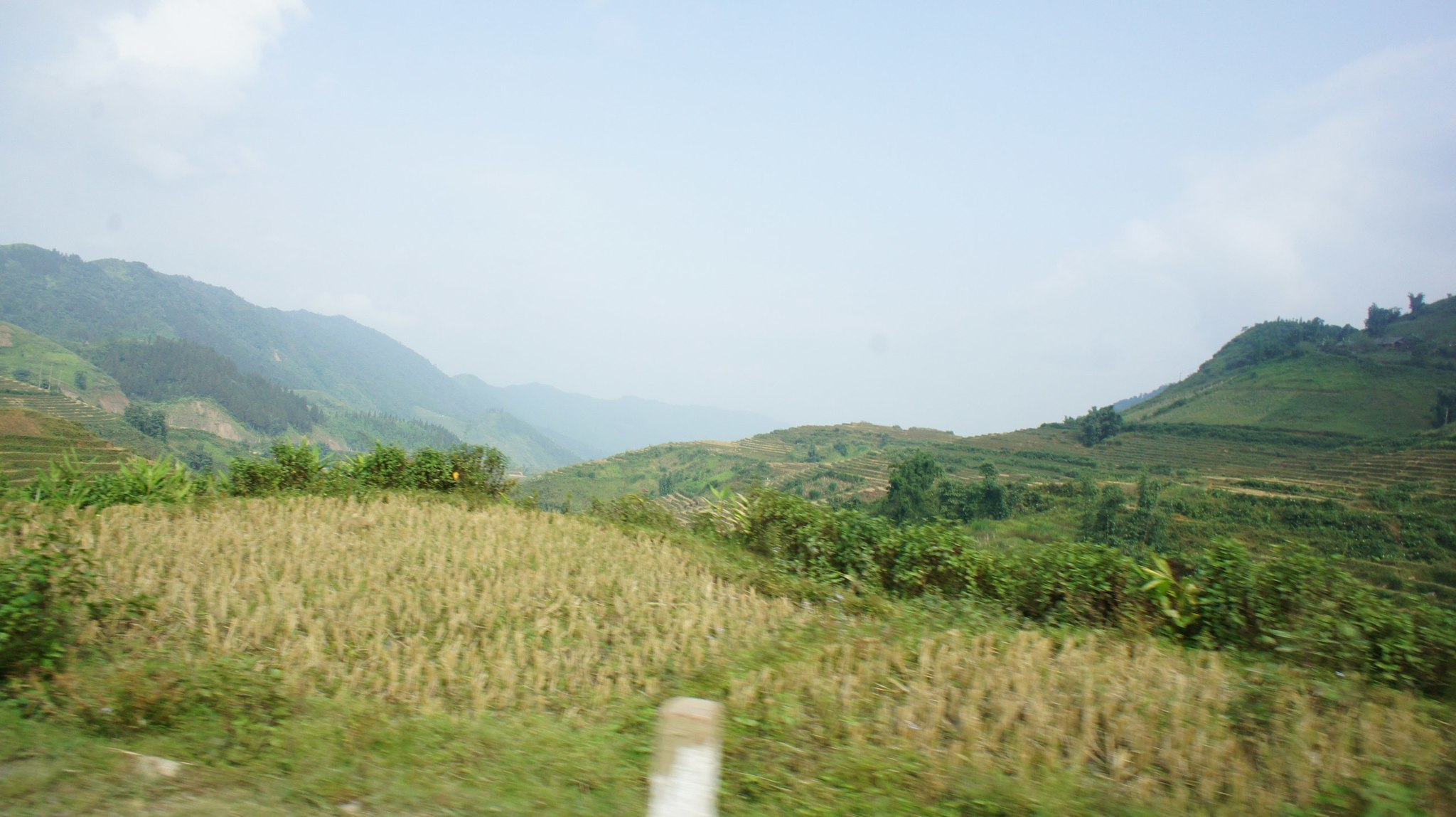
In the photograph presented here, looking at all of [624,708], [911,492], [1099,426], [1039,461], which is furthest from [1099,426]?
[624,708]

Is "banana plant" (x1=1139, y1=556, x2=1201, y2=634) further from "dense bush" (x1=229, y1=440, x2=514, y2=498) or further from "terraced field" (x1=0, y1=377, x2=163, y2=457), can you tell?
"terraced field" (x1=0, y1=377, x2=163, y2=457)

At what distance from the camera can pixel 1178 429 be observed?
209ft

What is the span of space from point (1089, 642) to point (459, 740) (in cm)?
475

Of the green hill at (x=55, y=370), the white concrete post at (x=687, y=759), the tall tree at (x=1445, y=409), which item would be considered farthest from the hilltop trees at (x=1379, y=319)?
the green hill at (x=55, y=370)

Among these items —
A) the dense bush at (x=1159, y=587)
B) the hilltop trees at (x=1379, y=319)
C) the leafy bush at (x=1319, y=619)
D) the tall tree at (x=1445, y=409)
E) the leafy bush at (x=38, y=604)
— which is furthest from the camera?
the hilltop trees at (x=1379, y=319)

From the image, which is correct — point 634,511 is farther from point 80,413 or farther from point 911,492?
point 80,413

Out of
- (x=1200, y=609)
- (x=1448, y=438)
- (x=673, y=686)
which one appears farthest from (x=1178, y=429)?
(x=673, y=686)

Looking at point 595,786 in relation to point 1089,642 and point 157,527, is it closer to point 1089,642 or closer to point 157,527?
point 1089,642

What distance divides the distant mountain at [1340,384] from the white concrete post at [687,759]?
234 ft

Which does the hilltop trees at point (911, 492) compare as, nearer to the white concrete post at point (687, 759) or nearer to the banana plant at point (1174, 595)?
the banana plant at point (1174, 595)

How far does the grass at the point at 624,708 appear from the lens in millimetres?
3137

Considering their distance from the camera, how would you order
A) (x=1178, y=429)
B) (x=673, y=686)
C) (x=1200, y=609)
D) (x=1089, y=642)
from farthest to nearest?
(x=1178, y=429) → (x=1200, y=609) → (x=1089, y=642) → (x=673, y=686)

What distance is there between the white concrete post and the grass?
1.03m

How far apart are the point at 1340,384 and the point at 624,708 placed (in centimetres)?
8562
